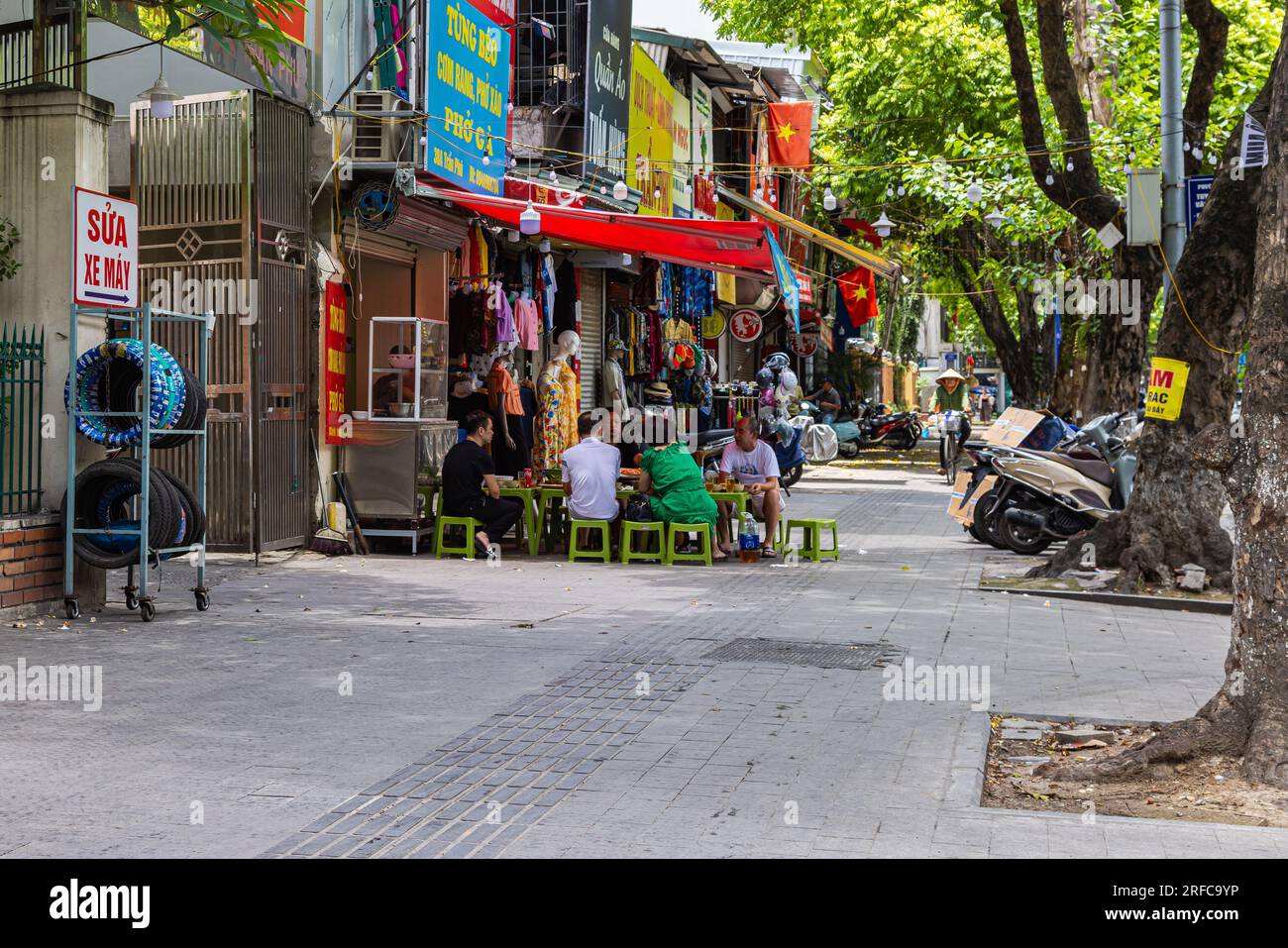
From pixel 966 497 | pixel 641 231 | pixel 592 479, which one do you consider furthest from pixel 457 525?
pixel 966 497

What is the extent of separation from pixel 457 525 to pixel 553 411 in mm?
3385

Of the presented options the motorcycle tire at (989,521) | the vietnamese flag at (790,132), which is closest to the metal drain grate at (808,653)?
the motorcycle tire at (989,521)

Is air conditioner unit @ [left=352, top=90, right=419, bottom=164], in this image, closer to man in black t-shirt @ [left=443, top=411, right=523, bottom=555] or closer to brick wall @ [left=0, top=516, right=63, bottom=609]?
man in black t-shirt @ [left=443, top=411, right=523, bottom=555]

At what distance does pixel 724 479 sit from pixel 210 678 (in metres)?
7.27

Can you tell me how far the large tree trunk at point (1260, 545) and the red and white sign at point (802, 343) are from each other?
1198 inches

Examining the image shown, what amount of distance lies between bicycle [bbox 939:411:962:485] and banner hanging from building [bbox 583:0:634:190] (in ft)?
28.3

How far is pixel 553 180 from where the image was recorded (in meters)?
18.7

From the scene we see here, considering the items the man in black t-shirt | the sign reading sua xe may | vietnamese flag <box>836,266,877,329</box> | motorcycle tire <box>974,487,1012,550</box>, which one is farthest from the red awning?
vietnamese flag <box>836,266,877,329</box>

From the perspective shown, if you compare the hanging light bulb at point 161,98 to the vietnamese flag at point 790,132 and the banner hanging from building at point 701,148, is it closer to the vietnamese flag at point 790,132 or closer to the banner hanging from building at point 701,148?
the banner hanging from building at point 701,148

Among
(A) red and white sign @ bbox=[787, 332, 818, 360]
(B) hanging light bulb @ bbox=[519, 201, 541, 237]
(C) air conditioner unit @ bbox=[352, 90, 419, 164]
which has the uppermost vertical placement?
(C) air conditioner unit @ bbox=[352, 90, 419, 164]

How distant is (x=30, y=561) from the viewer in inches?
392

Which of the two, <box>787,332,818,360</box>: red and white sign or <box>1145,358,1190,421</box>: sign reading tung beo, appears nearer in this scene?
<box>1145,358,1190,421</box>: sign reading tung beo

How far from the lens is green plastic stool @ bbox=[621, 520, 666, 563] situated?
14.1m

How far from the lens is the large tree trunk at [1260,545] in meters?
6.00
